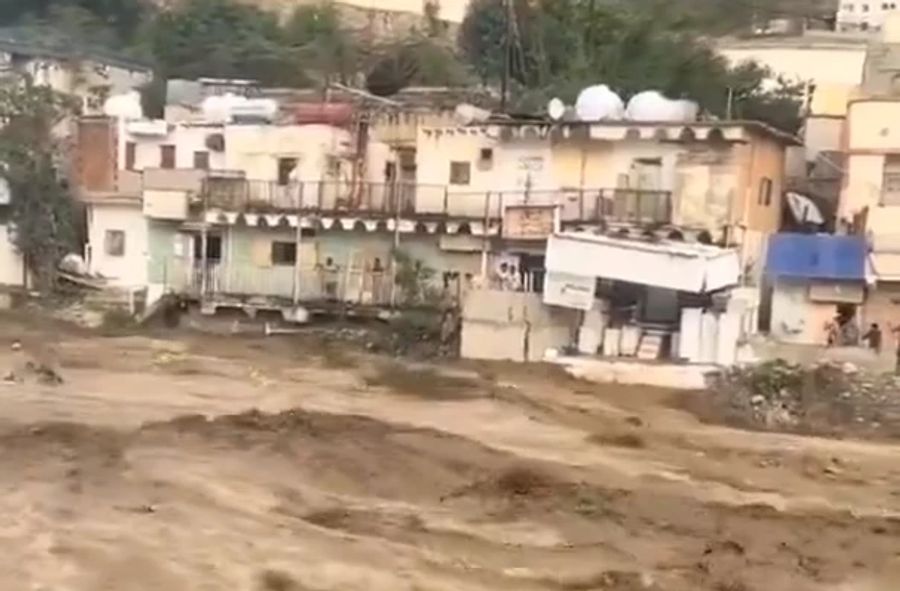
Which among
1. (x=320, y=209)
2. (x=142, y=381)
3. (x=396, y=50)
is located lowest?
(x=142, y=381)

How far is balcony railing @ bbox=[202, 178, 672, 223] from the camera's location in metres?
33.3

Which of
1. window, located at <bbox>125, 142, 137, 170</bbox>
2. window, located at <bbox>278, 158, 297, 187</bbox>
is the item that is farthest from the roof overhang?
window, located at <bbox>125, 142, 137, 170</bbox>

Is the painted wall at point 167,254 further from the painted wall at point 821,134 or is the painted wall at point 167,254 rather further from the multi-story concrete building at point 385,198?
the painted wall at point 821,134

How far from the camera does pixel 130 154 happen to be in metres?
39.1

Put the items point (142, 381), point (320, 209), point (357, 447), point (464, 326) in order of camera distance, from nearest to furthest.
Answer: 1. point (357, 447)
2. point (142, 381)
3. point (464, 326)
4. point (320, 209)

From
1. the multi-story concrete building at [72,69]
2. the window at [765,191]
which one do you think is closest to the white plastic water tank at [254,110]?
the multi-story concrete building at [72,69]

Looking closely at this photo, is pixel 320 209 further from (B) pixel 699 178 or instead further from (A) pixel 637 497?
(A) pixel 637 497

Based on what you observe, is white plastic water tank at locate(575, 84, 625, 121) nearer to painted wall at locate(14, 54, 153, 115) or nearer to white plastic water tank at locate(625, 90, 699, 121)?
white plastic water tank at locate(625, 90, 699, 121)

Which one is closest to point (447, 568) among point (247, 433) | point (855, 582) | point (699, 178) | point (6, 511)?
point (855, 582)

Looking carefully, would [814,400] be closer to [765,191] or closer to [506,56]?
[765,191]

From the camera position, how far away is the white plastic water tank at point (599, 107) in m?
34.3

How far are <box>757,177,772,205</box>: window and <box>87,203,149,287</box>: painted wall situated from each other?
15.4 m

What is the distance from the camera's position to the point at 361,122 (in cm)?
3709

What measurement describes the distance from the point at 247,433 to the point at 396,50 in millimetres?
39812
